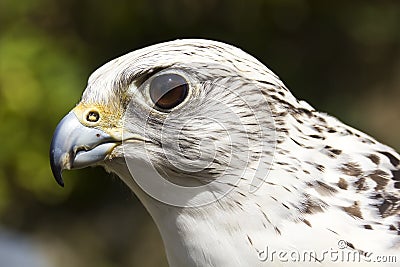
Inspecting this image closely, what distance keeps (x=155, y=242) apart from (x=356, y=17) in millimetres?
2778

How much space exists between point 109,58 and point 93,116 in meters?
4.94

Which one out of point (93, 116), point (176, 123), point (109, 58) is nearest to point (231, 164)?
point (176, 123)

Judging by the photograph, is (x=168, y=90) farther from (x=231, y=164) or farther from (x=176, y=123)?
(x=231, y=164)

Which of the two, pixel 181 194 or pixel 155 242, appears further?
pixel 155 242

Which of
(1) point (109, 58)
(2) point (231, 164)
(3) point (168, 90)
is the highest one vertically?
(3) point (168, 90)

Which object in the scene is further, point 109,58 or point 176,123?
point 109,58

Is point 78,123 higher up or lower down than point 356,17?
higher up

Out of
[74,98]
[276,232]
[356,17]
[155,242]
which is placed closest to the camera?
[276,232]

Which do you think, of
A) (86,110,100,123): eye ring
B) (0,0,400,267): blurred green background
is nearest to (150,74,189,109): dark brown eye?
→ (86,110,100,123): eye ring

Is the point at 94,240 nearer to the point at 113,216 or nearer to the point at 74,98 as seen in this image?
the point at 113,216

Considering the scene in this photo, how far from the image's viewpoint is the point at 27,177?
6906 mm

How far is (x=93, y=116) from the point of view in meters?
2.62

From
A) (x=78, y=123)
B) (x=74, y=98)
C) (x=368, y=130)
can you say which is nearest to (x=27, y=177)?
(x=74, y=98)

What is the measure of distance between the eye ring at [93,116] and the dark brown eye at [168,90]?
18 centimetres
